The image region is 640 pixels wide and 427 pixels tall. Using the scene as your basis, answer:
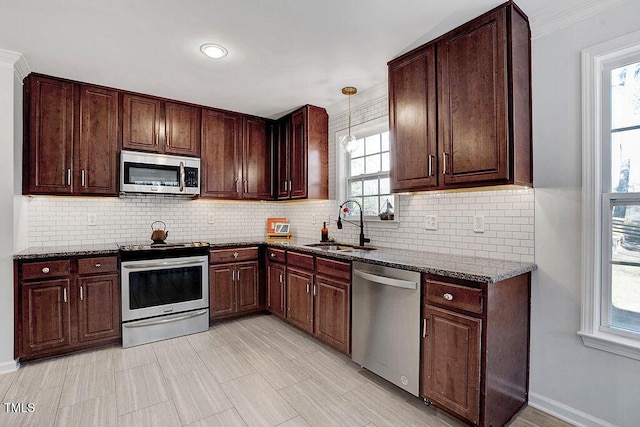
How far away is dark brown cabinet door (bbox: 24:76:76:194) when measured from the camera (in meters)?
2.87

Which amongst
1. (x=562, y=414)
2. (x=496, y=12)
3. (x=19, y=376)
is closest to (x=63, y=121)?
(x=19, y=376)

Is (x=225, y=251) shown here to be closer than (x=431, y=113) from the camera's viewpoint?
No

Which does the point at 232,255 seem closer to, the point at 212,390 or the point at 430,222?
the point at 212,390

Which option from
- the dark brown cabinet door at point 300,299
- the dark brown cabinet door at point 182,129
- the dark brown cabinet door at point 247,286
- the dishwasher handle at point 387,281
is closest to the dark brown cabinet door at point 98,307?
the dark brown cabinet door at point 247,286

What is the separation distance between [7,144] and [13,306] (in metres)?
1.30

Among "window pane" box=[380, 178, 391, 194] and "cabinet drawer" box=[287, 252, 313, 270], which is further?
"window pane" box=[380, 178, 391, 194]

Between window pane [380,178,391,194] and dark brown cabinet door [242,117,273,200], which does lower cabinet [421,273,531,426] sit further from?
dark brown cabinet door [242,117,273,200]

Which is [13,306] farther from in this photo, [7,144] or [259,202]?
[259,202]

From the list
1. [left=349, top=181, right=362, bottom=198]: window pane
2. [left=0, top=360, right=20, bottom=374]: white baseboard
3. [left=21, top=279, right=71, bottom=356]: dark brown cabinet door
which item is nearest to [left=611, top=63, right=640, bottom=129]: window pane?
[left=349, top=181, right=362, bottom=198]: window pane

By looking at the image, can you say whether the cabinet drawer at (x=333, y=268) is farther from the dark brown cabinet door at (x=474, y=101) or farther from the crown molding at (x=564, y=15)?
the crown molding at (x=564, y=15)

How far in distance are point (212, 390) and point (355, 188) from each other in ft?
7.80

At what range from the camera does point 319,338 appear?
2.97 metres

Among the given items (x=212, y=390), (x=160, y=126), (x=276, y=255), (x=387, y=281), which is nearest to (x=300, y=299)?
(x=276, y=255)

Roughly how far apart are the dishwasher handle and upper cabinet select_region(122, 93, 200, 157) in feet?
8.11
